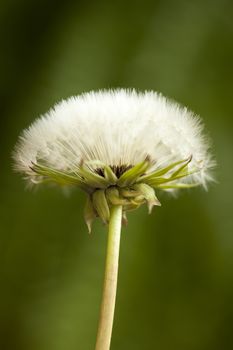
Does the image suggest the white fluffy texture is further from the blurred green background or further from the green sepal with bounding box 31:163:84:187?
the blurred green background

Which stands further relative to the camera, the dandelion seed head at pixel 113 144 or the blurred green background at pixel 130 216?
the blurred green background at pixel 130 216

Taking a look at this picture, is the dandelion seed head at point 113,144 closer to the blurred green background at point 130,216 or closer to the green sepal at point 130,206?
the green sepal at point 130,206

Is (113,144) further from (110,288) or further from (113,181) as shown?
(110,288)

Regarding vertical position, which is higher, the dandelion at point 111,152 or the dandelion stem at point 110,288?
the dandelion at point 111,152

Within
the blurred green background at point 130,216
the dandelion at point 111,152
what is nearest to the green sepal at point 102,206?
the dandelion at point 111,152

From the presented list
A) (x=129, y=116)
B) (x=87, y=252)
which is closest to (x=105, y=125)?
(x=129, y=116)

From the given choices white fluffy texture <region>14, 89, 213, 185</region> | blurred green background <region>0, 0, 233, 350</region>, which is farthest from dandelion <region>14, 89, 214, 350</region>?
blurred green background <region>0, 0, 233, 350</region>

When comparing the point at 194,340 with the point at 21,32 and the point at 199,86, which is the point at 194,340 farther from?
the point at 21,32

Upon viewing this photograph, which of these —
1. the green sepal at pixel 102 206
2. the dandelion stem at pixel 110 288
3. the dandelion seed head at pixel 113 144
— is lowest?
the dandelion stem at pixel 110 288
